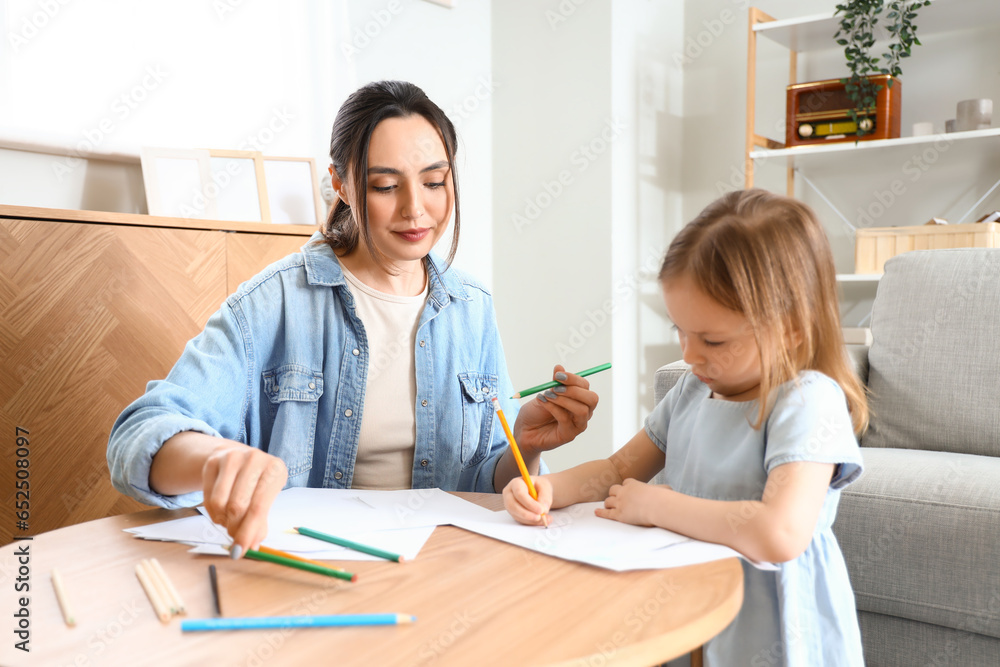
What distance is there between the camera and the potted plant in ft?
8.98

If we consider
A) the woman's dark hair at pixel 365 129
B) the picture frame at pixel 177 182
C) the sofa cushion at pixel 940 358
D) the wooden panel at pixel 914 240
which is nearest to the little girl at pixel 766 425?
the woman's dark hair at pixel 365 129

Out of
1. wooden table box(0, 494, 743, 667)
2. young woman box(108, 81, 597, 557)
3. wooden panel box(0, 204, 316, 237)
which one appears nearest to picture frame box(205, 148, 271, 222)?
wooden panel box(0, 204, 316, 237)

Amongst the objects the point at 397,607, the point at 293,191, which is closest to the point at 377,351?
the point at 397,607

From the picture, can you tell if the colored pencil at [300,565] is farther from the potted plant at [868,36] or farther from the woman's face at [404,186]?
the potted plant at [868,36]

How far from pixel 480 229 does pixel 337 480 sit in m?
2.22

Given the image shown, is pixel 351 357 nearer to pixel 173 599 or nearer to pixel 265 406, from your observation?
pixel 265 406

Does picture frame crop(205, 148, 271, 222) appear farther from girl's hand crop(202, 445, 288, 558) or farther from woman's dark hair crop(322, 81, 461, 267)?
girl's hand crop(202, 445, 288, 558)

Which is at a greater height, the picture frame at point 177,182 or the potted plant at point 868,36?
the potted plant at point 868,36

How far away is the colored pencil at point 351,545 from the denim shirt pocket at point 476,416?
1.64 feet

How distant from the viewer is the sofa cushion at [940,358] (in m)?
1.70

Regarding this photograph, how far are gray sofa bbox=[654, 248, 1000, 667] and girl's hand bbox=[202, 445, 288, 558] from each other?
1155mm

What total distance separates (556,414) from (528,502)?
10.0 inches

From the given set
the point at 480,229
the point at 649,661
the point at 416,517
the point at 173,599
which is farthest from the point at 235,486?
the point at 480,229

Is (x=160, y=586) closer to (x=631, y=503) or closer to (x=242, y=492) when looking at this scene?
(x=242, y=492)
